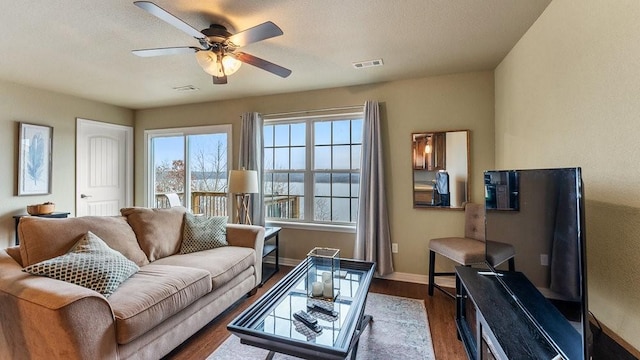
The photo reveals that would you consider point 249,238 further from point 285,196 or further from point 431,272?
point 431,272

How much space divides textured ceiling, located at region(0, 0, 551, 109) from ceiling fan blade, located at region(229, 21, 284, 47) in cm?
22

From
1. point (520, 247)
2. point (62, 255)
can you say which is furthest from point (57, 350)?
point (520, 247)

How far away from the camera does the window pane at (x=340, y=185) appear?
3686 millimetres

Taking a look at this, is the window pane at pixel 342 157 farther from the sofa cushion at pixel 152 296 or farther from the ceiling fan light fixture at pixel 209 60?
the sofa cushion at pixel 152 296

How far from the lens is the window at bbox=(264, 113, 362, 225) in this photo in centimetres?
367

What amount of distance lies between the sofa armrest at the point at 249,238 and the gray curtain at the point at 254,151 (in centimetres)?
82

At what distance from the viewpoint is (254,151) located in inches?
153

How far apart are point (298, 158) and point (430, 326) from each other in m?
2.50

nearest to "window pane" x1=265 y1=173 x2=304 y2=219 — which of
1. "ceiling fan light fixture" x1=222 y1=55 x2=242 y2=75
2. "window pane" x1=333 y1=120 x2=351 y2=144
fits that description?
"window pane" x1=333 y1=120 x2=351 y2=144

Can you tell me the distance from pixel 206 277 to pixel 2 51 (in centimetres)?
280

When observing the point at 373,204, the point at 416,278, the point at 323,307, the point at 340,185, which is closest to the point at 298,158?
the point at 340,185

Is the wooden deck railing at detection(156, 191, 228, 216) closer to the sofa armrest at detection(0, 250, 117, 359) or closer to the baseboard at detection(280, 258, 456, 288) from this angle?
the baseboard at detection(280, 258, 456, 288)

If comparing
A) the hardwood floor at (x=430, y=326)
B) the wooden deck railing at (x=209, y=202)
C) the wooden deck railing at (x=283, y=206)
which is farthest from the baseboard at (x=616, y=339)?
the wooden deck railing at (x=209, y=202)

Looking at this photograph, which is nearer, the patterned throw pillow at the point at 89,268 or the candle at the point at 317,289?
the patterned throw pillow at the point at 89,268
